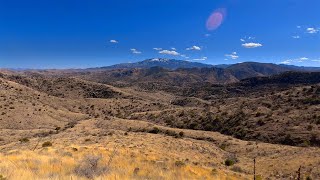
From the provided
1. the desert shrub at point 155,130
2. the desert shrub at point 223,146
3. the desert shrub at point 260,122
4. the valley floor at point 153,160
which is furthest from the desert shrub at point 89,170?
the desert shrub at point 260,122

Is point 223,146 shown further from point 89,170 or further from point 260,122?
point 89,170

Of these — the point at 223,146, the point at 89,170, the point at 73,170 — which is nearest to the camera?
the point at 89,170

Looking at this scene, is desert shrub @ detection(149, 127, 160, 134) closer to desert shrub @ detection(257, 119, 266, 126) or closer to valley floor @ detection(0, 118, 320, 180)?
valley floor @ detection(0, 118, 320, 180)

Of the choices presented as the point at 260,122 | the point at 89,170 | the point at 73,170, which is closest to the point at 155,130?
the point at 260,122

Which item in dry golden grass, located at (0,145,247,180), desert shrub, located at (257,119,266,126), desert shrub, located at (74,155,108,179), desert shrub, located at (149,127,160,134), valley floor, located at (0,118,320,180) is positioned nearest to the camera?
dry golden grass, located at (0,145,247,180)

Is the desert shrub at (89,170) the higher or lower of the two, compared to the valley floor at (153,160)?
higher

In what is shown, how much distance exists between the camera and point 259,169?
24500 mm

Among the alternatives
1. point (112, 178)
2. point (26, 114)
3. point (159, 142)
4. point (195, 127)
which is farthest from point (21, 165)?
point (26, 114)

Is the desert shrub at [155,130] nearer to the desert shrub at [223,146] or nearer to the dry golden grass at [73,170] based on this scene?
the desert shrub at [223,146]

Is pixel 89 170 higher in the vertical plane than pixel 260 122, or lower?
higher

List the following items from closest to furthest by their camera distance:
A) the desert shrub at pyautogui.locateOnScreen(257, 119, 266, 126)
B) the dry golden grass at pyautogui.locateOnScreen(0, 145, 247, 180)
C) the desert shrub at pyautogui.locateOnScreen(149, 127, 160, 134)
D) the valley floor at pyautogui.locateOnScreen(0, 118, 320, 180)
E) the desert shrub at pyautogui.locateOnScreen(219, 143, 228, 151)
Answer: the dry golden grass at pyautogui.locateOnScreen(0, 145, 247, 180) → the valley floor at pyautogui.locateOnScreen(0, 118, 320, 180) → the desert shrub at pyautogui.locateOnScreen(219, 143, 228, 151) → the desert shrub at pyautogui.locateOnScreen(257, 119, 266, 126) → the desert shrub at pyautogui.locateOnScreen(149, 127, 160, 134)

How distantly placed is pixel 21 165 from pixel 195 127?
4364 cm

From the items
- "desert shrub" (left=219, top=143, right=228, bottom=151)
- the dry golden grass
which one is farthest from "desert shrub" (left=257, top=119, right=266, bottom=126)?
the dry golden grass

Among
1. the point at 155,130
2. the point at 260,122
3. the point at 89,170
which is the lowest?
the point at 155,130
